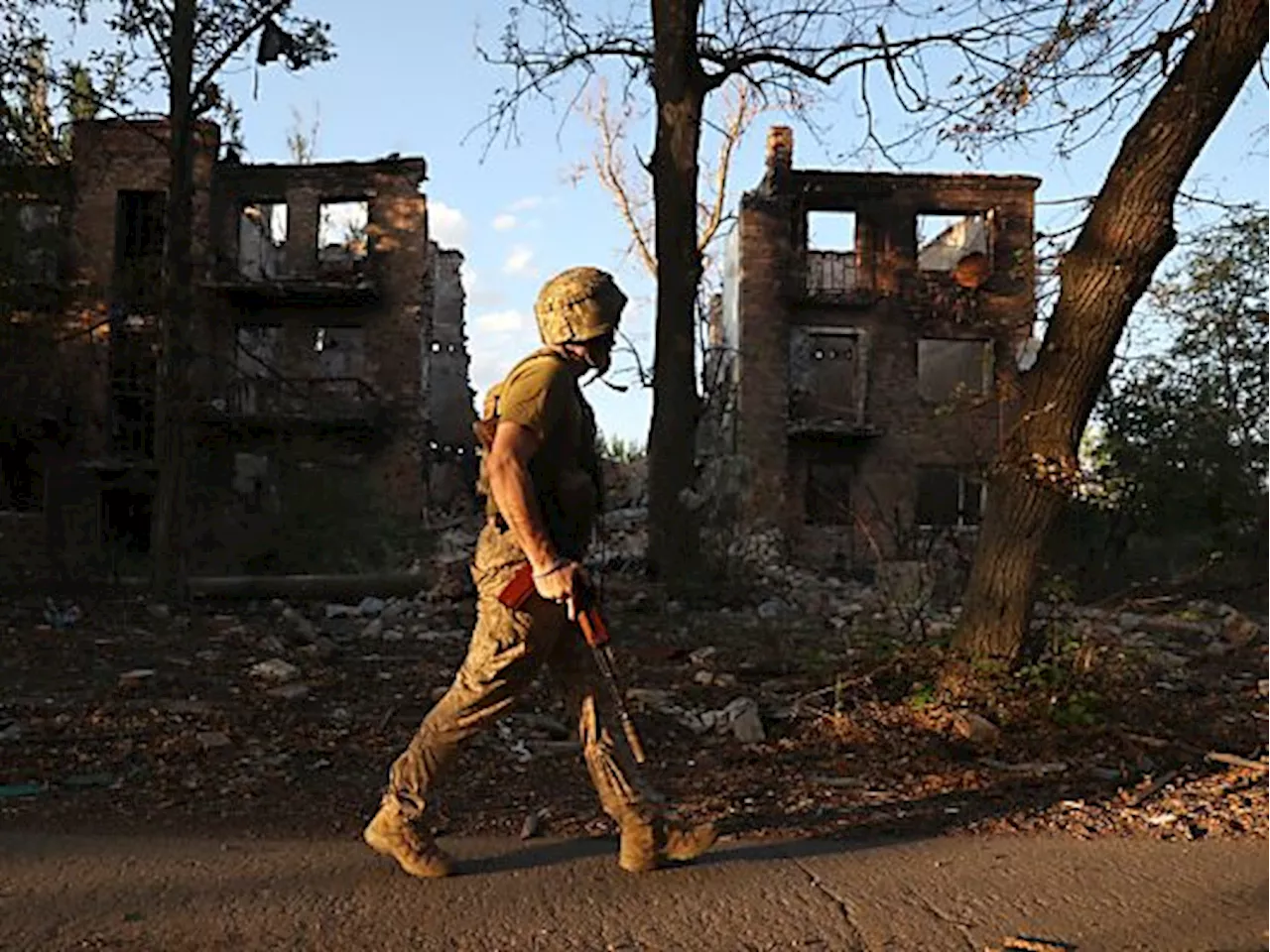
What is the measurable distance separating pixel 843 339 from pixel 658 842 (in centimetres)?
2478

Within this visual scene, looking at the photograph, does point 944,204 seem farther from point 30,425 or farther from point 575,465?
point 575,465

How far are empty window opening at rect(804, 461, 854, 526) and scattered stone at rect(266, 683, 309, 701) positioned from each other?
20.5 metres

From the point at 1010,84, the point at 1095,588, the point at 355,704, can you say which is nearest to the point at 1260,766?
the point at 1010,84

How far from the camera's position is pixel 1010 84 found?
6.84 metres

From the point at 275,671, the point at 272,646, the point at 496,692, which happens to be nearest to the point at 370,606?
the point at 272,646

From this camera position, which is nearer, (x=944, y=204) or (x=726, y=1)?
(x=726, y=1)

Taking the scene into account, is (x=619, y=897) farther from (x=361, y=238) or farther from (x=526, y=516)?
(x=361, y=238)

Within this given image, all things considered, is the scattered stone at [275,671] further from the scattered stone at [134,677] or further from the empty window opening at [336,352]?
the empty window opening at [336,352]

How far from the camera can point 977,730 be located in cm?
537

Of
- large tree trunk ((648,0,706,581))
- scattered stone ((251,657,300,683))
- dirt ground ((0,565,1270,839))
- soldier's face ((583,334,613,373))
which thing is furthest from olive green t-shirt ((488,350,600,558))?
large tree trunk ((648,0,706,581))

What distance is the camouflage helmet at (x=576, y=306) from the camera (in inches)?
141

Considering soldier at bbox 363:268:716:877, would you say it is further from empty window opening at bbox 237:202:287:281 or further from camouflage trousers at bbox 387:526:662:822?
empty window opening at bbox 237:202:287:281

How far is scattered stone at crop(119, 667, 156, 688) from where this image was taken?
271 inches

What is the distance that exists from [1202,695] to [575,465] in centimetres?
541
